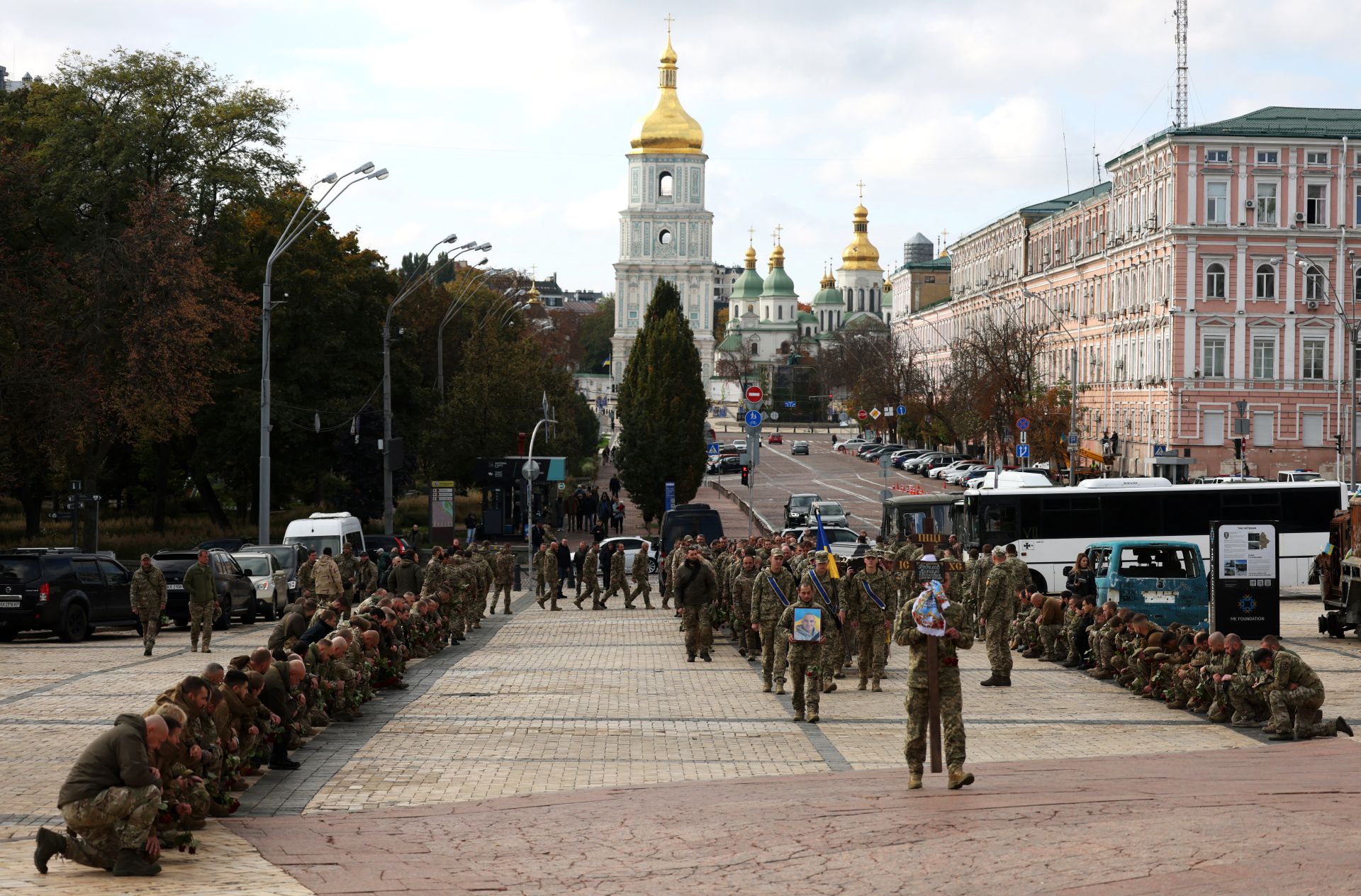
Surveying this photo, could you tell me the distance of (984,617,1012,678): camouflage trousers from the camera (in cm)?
2005

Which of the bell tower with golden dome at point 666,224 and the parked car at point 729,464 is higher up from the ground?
the bell tower with golden dome at point 666,224

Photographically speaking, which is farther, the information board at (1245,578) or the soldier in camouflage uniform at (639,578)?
the soldier in camouflage uniform at (639,578)

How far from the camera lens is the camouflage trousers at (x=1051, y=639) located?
22938 mm

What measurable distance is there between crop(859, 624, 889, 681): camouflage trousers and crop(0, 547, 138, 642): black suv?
13179 millimetres

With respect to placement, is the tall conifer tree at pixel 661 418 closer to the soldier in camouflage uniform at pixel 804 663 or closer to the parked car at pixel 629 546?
the parked car at pixel 629 546

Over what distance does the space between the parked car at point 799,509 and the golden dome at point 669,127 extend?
113 m

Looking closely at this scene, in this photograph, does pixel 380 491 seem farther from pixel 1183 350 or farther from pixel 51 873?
pixel 51 873

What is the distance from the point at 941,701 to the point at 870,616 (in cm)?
706

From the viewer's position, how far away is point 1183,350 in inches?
2751

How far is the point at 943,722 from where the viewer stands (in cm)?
1283

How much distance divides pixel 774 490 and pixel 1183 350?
64.2 feet

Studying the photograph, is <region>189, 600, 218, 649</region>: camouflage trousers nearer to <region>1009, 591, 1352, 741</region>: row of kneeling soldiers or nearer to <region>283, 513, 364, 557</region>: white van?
<region>283, 513, 364, 557</region>: white van

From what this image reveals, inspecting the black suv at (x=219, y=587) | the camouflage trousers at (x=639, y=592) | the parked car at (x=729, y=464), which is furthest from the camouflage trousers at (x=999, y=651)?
the parked car at (x=729, y=464)

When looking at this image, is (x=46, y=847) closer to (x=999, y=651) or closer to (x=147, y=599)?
(x=999, y=651)
